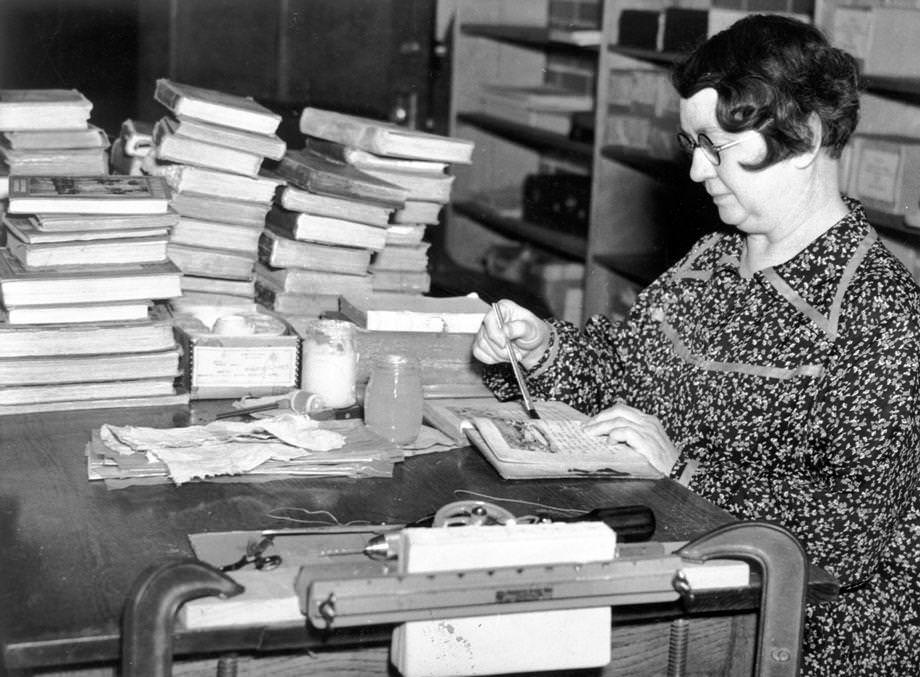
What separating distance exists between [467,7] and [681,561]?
4.27 meters

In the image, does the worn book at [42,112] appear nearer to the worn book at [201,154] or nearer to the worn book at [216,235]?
the worn book at [201,154]

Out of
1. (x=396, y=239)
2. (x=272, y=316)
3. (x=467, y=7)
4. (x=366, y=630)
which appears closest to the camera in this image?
(x=366, y=630)

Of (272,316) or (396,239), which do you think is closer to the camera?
(272,316)

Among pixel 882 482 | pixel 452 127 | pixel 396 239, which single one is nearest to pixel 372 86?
pixel 452 127

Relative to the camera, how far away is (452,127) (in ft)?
17.4

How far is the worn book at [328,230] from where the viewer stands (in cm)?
243

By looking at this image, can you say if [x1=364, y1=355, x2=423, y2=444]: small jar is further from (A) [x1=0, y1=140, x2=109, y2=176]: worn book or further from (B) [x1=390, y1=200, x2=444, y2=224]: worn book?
(A) [x1=0, y1=140, x2=109, y2=176]: worn book

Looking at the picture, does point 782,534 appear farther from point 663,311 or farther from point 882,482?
point 663,311

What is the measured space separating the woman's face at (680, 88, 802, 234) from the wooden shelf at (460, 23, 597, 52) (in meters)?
2.71

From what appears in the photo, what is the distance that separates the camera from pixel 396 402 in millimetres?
1811

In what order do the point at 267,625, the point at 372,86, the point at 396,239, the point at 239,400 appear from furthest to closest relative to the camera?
the point at 372,86, the point at 396,239, the point at 239,400, the point at 267,625

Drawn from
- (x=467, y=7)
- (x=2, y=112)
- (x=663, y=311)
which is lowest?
(x=663, y=311)

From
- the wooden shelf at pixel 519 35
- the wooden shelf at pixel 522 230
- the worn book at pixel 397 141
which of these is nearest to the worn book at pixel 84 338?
the worn book at pixel 397 141

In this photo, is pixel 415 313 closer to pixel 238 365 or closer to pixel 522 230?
pixel 238 365
